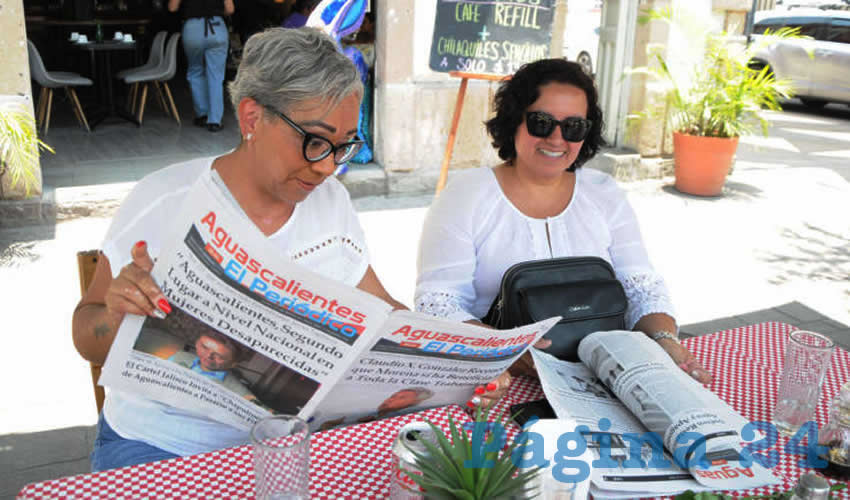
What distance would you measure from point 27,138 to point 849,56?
10.6 meters

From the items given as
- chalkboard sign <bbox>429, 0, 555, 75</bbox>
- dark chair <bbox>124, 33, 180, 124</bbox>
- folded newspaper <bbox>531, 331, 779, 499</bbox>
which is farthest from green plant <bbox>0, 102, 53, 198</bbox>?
folded newspaper <bbox>531, 331, 779, 499</bbox>

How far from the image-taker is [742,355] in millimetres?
1995

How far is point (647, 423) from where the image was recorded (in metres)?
1.49

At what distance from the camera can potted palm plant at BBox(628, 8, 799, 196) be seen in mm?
6414

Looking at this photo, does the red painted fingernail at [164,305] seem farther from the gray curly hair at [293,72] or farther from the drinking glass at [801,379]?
the drinking glass at [801,379]

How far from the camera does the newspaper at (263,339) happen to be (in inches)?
50.1

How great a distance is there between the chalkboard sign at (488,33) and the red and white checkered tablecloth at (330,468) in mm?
3526

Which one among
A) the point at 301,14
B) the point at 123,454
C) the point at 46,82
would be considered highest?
the point at 301,14

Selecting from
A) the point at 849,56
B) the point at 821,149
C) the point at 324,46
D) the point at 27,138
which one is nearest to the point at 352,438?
the point at 324,46

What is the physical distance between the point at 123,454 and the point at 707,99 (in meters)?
5.88

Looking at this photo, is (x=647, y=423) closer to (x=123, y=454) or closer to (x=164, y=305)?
(x=164, y=305)

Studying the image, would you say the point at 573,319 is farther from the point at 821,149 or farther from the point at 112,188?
the point at 821,149

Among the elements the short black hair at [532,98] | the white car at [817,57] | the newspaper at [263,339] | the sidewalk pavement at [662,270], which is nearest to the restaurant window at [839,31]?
the white car at [817,57]

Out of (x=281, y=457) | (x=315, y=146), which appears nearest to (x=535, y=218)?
(x=315, y=146)
